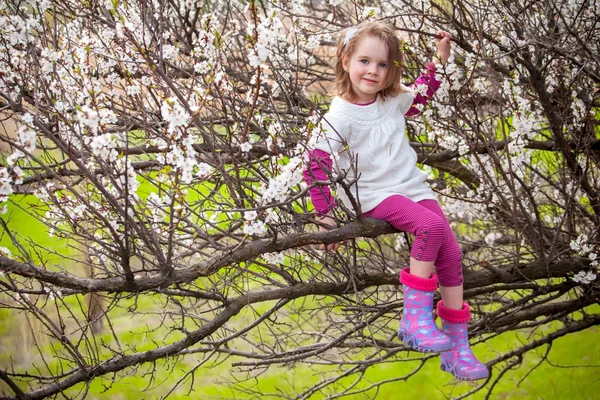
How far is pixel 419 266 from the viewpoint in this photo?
2.45 meters

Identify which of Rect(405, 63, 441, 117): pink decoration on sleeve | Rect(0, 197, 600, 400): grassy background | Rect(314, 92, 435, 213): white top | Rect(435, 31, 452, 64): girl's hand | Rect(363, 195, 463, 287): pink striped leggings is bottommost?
Rect(0, 197, 600, 400): grassy background

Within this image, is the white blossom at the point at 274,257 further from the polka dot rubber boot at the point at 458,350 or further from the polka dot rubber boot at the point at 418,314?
the polka dot rubber boot at the point at 458,350

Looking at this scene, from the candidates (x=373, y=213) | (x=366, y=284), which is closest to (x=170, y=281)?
(x=373, y=213)

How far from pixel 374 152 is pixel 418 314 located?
0.74 meters

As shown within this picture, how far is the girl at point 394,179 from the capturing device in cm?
244

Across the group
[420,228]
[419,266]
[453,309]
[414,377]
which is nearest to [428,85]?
[420,228]

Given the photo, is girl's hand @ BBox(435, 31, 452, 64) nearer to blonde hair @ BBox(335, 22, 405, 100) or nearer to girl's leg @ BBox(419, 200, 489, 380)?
blonde hair @ BBox(335, 22, 405, 100)

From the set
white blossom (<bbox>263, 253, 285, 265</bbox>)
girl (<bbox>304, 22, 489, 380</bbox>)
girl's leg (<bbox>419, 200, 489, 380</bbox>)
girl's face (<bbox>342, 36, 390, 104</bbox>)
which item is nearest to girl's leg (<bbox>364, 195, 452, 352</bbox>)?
girl (<bbox>304, 22, 489, 380</bbox>)

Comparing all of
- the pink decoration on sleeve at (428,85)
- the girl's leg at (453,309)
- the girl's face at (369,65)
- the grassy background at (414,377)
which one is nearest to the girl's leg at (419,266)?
the girl's leg at (453,309)

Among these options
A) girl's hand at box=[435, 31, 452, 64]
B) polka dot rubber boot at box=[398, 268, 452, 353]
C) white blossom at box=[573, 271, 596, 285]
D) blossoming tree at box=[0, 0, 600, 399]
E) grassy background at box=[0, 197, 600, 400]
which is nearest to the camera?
blossoming tree at box=[0, 0, 600, 399]

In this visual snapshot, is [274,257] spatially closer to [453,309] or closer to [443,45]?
[453,309]

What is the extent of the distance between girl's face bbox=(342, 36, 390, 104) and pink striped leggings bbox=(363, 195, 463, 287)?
0.52 meters

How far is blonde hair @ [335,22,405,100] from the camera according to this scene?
2699 millimetres

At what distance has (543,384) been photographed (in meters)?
5.62
